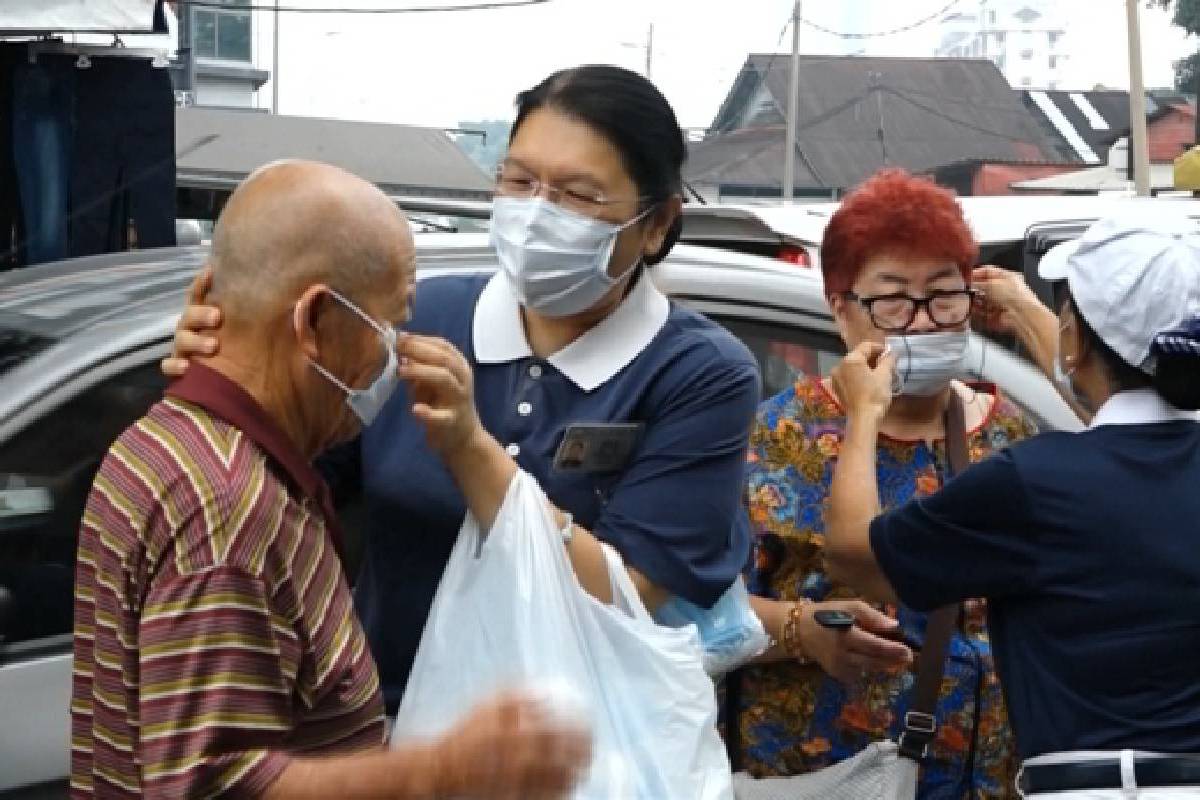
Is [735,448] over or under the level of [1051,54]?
under

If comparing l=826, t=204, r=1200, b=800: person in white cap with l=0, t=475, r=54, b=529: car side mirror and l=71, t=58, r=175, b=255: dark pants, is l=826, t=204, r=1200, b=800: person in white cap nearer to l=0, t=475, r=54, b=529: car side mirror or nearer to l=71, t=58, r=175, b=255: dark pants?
l=0, t=475, r=54, b=529: car side mirror

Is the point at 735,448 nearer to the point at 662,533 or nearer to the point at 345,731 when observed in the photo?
the point at 662,533

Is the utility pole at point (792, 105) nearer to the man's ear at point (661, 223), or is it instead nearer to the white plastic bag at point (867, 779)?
the white plastic bag at point (867, 779)

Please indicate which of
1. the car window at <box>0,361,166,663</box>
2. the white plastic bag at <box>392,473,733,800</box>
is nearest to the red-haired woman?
the white plastic bag at <box>392,473,733,800</box>

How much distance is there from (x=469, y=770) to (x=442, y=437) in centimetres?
48

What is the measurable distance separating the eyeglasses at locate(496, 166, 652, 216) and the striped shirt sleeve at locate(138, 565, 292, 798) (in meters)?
0.90

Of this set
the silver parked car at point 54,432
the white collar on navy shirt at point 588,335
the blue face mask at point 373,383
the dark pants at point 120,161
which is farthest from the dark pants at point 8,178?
the blue face mask at point 373,383

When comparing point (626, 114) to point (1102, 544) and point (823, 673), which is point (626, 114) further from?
point (823, 673)

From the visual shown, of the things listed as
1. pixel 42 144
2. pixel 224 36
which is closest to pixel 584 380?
pixel 42 144

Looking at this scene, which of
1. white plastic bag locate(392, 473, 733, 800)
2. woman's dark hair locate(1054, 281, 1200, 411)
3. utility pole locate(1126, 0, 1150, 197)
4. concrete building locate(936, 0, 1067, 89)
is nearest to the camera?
white plastic bag locate(392, 473, 733, 800)

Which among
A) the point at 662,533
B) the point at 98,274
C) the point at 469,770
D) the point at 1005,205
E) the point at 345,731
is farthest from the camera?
the point at 1005,205

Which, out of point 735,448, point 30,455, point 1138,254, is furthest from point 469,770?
point 30,455

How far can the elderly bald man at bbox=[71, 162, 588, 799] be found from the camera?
1.75m

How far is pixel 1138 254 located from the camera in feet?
8.68
